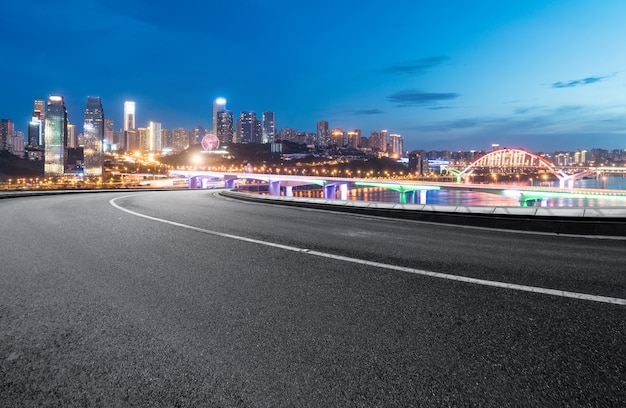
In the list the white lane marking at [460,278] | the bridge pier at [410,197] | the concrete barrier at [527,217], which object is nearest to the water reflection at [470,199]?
the bridge pier at [410,197]

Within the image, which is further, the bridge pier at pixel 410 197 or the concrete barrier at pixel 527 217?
the bridge pier at pixel 410 197

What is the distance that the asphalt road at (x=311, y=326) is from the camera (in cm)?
227

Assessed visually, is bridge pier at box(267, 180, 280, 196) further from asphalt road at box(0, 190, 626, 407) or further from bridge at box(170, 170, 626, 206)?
asphalt road at box(0, 190, 626, 407)

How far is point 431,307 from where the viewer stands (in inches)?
143

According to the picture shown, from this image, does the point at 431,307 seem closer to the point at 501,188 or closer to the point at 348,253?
the point at 348,253

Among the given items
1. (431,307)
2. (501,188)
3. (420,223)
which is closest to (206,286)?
(431,307)

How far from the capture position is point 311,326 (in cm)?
319

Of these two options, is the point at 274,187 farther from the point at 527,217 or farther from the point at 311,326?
the point at 311,326

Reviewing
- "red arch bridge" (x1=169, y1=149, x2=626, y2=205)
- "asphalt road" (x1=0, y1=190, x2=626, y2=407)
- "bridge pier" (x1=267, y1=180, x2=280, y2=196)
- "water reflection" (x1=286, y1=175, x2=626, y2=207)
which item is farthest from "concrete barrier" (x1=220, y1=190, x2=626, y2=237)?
"bridge pier" (x1=267, y1=180, x2=280, y2=196)

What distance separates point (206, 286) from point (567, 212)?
8.49 m

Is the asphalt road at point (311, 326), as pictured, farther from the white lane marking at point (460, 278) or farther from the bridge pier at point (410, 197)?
the bridge pier at point (410, 197)

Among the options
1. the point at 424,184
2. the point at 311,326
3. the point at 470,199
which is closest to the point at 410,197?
the point at 470,199

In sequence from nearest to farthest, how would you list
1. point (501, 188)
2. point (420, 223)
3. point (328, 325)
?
point (328, 325) < point (420, 223) < point (501, 188)

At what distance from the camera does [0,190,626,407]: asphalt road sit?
227cm
